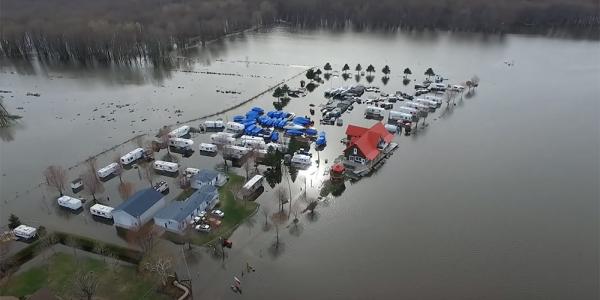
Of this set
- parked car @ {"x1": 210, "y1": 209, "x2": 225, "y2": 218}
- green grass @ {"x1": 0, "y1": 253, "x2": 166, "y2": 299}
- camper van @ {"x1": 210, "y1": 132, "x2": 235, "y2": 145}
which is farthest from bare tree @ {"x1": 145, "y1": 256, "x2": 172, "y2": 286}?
camper van @ {"x1": 210, "y1": 132, "x2": 235, "y2": 145}

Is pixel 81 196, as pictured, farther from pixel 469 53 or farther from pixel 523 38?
pixel 523 38

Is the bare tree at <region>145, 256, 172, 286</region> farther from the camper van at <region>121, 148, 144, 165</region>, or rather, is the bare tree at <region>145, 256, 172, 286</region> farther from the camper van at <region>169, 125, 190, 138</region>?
the camper van at <region>169, 125, 190, 138</region>

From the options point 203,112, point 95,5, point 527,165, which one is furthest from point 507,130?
point 95,5

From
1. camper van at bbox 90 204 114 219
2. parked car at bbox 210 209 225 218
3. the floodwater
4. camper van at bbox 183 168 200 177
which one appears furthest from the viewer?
camper van at bbox 183 168 200 177

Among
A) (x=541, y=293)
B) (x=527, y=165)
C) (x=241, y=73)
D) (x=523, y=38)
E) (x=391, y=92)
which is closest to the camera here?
(x=541, y=293)

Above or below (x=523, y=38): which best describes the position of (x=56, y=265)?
below

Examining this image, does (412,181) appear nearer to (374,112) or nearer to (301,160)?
(301,160)
